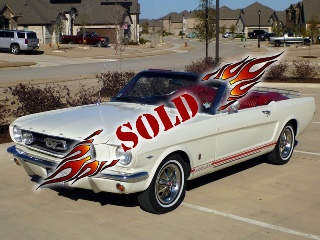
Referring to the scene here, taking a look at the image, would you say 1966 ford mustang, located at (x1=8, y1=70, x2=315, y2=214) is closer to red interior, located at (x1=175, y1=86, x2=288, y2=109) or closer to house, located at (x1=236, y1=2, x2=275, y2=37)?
red interior, located at (x1=175, y1=86, x2=288, y2=109)

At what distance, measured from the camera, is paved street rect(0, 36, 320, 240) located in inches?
222

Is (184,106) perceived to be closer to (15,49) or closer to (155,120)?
(155,120)

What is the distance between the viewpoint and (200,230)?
571cm

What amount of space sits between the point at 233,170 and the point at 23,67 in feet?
93.4

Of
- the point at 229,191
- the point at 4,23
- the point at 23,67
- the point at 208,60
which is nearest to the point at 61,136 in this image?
the point at 229,191

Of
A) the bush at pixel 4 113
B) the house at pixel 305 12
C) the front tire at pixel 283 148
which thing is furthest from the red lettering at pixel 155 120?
the house at pixel 305 12

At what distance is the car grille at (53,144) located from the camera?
5883 mm

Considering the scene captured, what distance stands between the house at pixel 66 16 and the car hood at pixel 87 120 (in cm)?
4347

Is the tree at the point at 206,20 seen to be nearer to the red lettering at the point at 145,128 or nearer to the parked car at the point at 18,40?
the red lettering at the point at 145,128

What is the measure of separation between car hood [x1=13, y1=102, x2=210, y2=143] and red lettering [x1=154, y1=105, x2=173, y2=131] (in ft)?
0.19

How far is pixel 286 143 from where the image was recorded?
8648 mm

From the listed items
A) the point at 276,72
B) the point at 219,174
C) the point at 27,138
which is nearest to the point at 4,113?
the point at 27,138

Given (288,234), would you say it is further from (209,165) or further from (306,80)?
(306,80)

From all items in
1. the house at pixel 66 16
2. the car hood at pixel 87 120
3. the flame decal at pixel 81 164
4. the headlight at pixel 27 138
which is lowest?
the flame decal at pixel 81 164
